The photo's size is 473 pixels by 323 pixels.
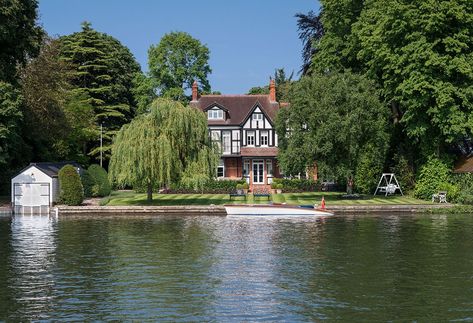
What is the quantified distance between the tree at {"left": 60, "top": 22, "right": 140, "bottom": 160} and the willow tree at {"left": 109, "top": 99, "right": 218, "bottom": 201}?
26.3 metres

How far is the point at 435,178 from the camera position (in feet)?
160

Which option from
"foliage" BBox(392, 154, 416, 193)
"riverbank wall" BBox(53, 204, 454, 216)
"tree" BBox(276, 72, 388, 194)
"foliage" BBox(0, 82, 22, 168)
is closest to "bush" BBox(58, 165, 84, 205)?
"riverbank wall" BBox(53, 204, 454, 216)

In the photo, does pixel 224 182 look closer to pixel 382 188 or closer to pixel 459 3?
pixel 382 188

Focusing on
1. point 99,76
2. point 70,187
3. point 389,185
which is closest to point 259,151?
point 389,185

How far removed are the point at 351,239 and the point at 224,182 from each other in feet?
106

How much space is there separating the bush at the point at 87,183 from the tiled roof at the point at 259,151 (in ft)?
59.8

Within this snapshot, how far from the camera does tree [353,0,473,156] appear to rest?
44500 millimetres

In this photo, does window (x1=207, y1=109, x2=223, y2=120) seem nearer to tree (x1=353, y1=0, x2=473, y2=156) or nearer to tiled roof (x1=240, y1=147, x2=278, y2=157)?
tiled roof (x1=240, y1=147, x2=278, y2=157)

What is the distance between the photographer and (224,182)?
6069 cm

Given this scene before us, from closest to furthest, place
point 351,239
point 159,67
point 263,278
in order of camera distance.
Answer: point 263,278 < point 351,239 < point 159,67

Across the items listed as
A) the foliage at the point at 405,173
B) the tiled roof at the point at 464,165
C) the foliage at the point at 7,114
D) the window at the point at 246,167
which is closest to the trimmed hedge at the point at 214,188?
the window at the point at 246,167

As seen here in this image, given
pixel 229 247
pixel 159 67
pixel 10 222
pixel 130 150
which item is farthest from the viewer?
pixel 159 67

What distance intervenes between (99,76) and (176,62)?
33.9ft

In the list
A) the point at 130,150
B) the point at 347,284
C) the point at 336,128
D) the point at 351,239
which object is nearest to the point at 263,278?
the point at 347,284
